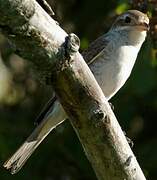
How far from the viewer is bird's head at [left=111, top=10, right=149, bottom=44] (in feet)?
18.1

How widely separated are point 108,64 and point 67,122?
1307 millimetres

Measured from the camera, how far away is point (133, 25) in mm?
5852

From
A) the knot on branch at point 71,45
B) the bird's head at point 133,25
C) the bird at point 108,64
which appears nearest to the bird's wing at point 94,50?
the bird at point 108,64

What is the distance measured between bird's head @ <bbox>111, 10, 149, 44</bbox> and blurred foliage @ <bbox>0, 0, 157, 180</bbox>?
9 centimetres

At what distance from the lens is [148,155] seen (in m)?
6.31

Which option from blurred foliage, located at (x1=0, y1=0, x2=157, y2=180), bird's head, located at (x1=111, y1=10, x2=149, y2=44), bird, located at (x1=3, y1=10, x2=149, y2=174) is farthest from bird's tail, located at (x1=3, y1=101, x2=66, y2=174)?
bird's head, located at (x1=111, y1=10, x2=149, y2=44)

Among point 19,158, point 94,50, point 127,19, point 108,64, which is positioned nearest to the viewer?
point 19,158

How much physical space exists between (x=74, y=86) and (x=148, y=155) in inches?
124

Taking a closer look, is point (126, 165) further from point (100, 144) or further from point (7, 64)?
point (7, 64)

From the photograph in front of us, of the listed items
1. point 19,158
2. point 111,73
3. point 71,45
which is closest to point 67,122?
point 111,73

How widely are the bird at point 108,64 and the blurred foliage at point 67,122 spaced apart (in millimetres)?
142

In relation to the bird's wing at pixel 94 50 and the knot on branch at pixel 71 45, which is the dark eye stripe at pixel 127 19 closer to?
the bird's wing at pixel 94 50

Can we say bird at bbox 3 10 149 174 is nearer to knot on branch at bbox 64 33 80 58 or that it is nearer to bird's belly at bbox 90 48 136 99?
bird's belly at bbox 90 48 136 99

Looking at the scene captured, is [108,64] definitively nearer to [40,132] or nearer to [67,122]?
[40,132]
